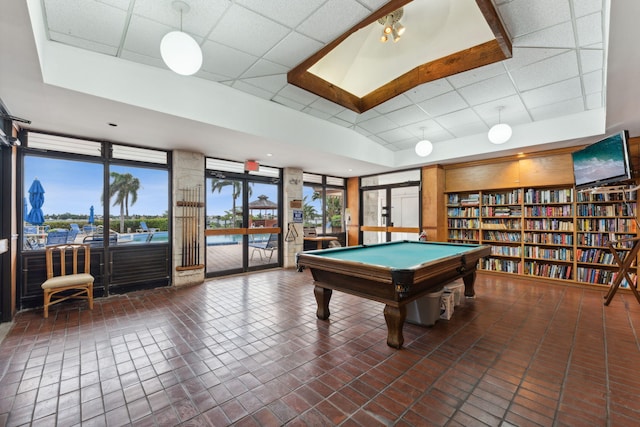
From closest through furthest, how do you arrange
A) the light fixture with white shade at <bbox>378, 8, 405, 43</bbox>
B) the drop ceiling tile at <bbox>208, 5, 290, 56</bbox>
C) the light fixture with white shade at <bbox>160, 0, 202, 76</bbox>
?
the light fixture with white shade at <bbox>160, 0, 202, 76</bbox>
the drop ceiling tile at <bbox>208, 5, 290, 56</bbox>
the light fixture with white shade at <bbox>378, 8, 405, 43</bbox>

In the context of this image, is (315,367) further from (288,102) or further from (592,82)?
(592,82)

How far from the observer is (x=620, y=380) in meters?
2.20

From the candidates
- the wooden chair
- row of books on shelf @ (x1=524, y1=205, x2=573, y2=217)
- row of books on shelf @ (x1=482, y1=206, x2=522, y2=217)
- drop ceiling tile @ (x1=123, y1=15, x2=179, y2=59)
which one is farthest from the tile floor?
drop ceiling tile @ (x1=123, y1=15, x2=179, y2=59)

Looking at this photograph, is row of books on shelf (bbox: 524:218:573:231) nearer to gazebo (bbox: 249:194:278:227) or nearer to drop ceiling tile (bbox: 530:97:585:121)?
drop ceiling tile (bbox: 530:97:585:121)

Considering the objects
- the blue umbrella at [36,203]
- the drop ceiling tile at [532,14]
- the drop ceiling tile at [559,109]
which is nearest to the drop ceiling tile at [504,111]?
the drop ceiling tile at [559,109]

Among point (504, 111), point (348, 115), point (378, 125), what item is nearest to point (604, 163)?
point (504, 111)

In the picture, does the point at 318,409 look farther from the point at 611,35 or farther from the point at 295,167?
the point at 295,167

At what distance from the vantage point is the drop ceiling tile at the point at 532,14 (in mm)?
2496

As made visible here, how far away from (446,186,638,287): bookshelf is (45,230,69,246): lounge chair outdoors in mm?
7823

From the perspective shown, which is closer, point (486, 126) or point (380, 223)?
point (486, 126)

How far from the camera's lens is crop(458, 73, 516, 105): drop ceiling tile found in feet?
12.3

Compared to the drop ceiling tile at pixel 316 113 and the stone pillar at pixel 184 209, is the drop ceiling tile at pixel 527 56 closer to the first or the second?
the drop ceiling tile at pixel 316 113

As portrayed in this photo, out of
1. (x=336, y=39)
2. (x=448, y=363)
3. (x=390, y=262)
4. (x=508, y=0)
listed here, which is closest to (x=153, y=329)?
(x=390, y=262)

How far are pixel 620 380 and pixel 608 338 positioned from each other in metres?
1.00
